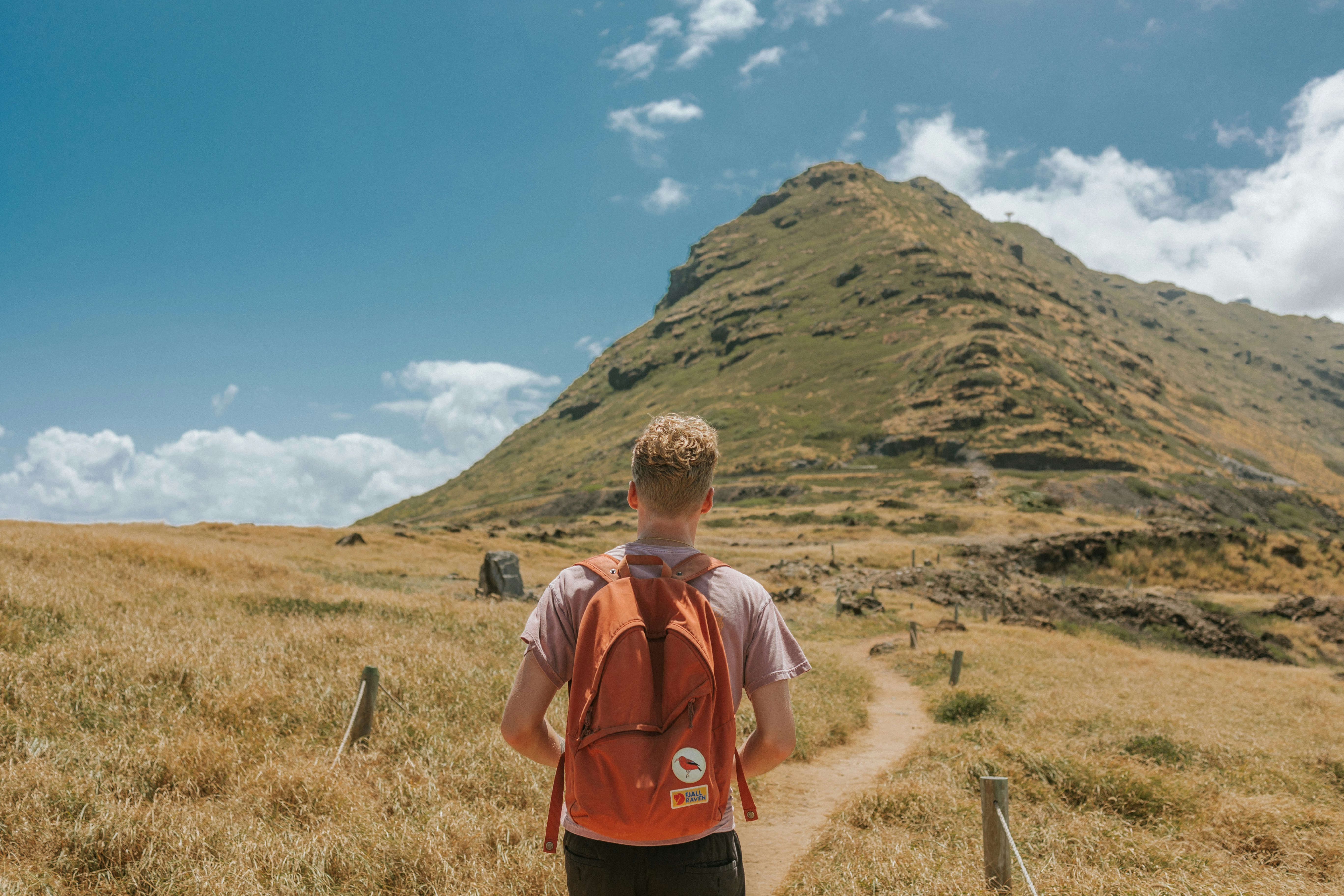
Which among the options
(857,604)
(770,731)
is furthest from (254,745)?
(857,604)

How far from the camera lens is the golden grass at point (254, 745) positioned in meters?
4.64

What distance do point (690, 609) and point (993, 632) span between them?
71.0 ft

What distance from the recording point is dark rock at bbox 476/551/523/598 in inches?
808

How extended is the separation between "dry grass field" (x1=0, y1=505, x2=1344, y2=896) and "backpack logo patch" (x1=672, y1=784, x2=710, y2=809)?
3.58 m

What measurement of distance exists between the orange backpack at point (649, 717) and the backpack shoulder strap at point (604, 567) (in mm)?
118

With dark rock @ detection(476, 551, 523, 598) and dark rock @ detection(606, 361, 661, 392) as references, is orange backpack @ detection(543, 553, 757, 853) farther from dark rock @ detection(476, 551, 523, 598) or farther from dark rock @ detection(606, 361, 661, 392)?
dark rock @ detection(606, 361, 661, 392)

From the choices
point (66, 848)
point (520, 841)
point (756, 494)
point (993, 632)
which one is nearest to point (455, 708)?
point (520, 841)

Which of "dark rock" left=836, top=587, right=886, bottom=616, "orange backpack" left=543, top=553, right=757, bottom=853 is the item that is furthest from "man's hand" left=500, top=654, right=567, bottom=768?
"dark rock" left=836, top=587, right=886, bottom=616

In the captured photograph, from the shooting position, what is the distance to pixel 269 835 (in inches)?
195

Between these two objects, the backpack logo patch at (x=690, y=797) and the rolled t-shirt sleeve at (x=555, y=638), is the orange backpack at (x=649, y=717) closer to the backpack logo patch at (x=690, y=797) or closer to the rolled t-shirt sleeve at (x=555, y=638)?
the backpack logo patch at (x=690, y=797)

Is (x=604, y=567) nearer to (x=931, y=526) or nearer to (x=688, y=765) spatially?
(x=688, y=765)

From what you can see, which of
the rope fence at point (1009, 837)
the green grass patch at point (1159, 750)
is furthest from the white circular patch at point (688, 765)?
the green grass patch at point (1159, 750)

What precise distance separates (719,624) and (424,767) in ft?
18.8

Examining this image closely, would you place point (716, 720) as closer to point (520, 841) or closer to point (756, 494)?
point (520, 841)
